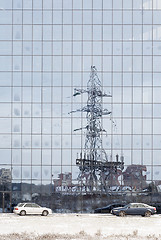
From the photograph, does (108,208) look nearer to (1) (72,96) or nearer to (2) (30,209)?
(2) (30,209)

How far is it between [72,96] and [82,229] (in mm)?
21167

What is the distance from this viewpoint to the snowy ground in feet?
113

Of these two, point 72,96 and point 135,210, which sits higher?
point 72,96

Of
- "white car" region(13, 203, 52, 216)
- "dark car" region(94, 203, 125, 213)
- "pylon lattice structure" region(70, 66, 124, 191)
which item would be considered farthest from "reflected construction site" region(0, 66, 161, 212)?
"white car" region(13, 203, 52, 216)

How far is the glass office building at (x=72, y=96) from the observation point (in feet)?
186

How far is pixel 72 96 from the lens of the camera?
57.7 m

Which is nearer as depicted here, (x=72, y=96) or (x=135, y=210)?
(x=135, y=210)

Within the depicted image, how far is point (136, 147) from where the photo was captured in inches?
2255

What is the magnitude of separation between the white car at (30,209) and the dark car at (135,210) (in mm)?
6813

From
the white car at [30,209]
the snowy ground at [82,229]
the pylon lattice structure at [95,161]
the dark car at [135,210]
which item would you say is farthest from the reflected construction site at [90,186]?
the snowy ground at [82,229]

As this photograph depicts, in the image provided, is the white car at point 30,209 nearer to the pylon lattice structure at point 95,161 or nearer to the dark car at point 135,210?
the pylon lattice structure at point 95,161

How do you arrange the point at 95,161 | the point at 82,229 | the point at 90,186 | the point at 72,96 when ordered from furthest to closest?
1. the point at 72,96
2. the point at 95,161
3. the point at 90,186
4. the point at 82,229

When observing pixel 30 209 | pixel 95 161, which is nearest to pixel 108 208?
pixel 95 161

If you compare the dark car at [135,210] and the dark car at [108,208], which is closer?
the dark car at [135,210]
